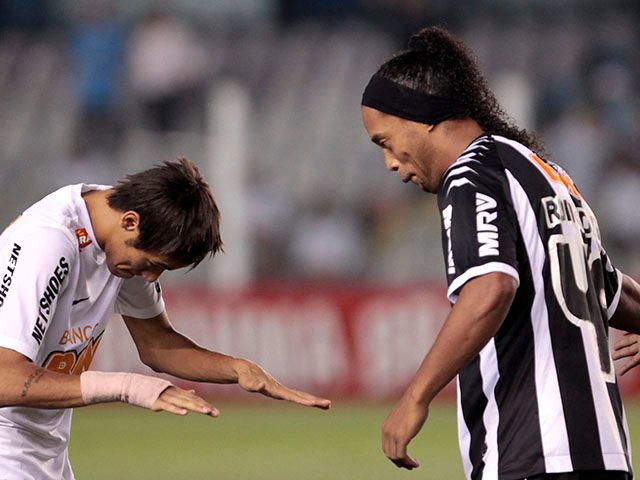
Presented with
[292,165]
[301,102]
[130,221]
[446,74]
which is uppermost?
[301,102]

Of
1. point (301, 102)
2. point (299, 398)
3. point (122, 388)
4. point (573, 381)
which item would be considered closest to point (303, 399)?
point (299, 398)

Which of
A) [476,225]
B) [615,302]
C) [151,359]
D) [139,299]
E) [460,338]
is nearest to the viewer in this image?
[460,338]

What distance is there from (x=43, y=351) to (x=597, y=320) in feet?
6.05

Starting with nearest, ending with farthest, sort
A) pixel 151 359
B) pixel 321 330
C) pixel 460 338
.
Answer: pixel 460 338 < pixel 151 359 < pixel 321 330

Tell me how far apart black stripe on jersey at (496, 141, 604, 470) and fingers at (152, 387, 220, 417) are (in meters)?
1.05

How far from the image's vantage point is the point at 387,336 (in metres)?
14.3

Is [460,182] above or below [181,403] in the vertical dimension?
above

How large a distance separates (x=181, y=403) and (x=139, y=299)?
1051 mm

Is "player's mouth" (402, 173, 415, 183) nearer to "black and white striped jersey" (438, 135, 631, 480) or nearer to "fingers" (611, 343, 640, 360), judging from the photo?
"black and white striped jersey" (438, 135, 631, 480)

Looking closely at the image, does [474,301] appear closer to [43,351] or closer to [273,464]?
[43,351]

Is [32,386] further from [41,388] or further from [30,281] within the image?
[30,281]

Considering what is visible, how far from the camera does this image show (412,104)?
427cm

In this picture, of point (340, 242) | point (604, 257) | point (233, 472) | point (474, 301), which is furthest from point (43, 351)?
point (340, 242)

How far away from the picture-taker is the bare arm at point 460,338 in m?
3.88
